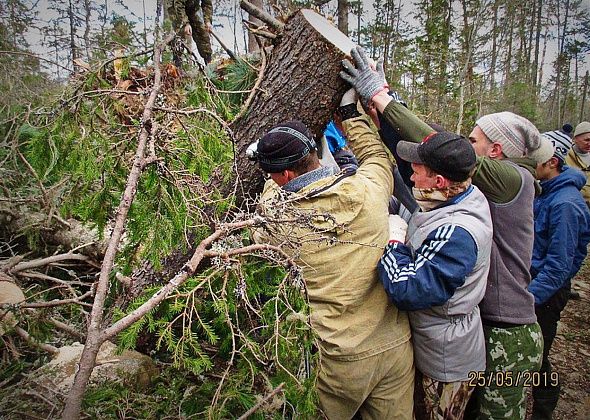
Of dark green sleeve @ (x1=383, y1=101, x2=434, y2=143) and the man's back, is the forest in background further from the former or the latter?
dark green sleeve @ (x1=383, y1=101, x2=434, y2=143)

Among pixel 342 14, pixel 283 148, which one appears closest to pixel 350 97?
pixel 283 148

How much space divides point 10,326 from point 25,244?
2611 millimetres

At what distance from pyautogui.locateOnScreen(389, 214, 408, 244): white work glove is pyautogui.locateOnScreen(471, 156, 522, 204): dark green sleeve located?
0.44 meters

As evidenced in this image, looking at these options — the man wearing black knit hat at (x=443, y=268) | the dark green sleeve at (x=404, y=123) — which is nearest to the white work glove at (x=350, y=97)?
the dark green sleeve at (x=404, y=123)

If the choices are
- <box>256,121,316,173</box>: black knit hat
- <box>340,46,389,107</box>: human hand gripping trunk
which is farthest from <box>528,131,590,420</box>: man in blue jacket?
<box>256,121,316,173</box>: black knit hat

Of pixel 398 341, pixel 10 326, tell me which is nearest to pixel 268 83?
pixel 398 341

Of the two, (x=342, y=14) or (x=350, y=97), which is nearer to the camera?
→ (x=350, y=97)

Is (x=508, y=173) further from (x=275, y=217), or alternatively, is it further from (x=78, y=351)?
(x=78, y=351)

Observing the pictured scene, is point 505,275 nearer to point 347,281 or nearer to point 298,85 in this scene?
point 347,281

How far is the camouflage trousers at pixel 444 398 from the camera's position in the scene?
1.89 metres

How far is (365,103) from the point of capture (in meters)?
2.11

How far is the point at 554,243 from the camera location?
106 inches

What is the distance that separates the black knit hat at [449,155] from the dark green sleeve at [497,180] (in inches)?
8.6

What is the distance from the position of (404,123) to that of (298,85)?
67 cm
